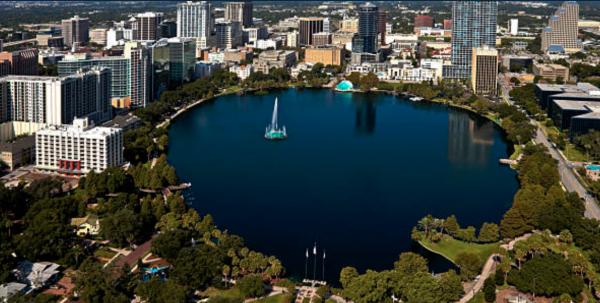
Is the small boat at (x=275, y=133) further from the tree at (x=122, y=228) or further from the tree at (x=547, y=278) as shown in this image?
the tree at (x=547, y=278)

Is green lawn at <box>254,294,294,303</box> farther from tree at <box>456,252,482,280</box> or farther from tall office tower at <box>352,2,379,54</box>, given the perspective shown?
tall office tower at <box>352,2,379,54</box>

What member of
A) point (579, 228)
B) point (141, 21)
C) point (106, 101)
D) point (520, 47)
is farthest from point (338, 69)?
point (579, 228)

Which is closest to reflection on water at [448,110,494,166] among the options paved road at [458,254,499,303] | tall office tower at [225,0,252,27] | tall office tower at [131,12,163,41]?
paved road at [458,254,499,303]

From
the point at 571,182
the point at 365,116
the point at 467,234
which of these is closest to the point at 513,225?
the point at 467,234

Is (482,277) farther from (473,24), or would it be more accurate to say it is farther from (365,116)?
(473,24)

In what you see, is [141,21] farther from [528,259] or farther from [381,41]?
[528,259]

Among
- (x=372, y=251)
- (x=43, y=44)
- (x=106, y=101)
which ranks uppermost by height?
(x=43, y=44)
